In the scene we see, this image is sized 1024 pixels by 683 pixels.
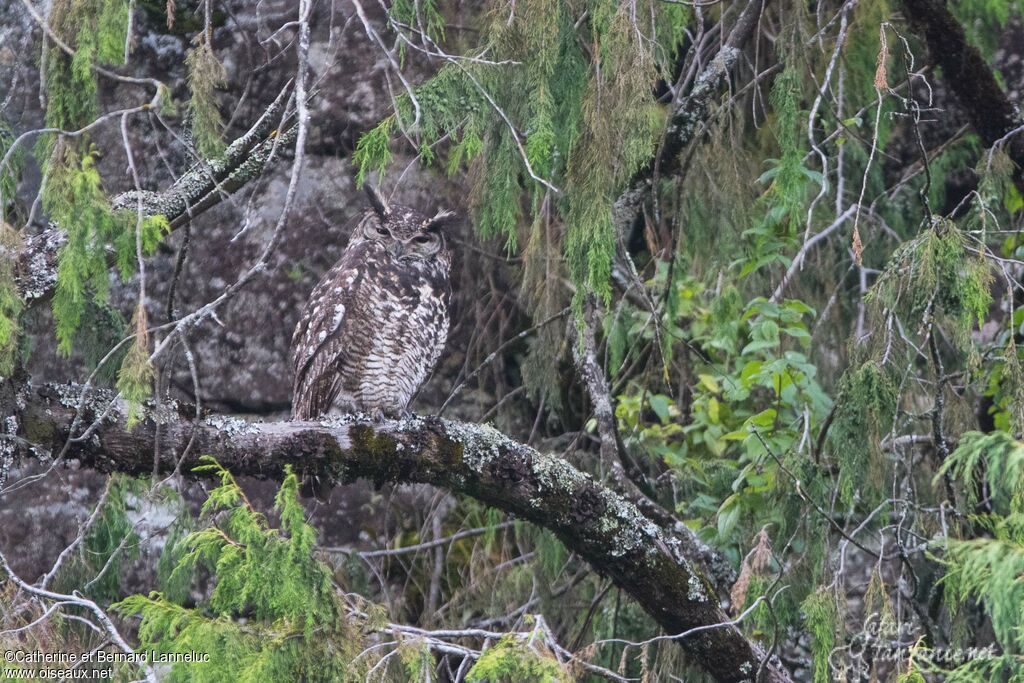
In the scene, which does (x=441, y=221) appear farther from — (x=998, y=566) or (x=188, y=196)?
(x=998, y=566)

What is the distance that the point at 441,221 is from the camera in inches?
157

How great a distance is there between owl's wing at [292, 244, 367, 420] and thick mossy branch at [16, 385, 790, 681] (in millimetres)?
843

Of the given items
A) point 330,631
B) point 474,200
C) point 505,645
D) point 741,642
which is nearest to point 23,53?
point 474,200

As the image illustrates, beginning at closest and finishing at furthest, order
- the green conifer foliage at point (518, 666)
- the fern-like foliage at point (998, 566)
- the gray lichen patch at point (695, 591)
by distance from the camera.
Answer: the fern-like foliage at point (998, 566) < the green conifer foliage at point (518, 666) < the gray lichen patch at point (695, 591)

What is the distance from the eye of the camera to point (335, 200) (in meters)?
4.86

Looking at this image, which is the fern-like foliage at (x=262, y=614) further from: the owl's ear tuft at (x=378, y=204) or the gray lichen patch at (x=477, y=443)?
the owl's ear tuft at (x=378, y=204)

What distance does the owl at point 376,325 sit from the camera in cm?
378

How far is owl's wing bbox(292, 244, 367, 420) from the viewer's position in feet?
12.4

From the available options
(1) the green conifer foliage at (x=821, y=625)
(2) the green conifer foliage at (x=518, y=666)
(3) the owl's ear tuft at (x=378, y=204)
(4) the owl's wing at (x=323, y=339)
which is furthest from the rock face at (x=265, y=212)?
(2) the green conifer foliage at (x=518, y=666)

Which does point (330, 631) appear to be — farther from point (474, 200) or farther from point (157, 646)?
point (474, 200)

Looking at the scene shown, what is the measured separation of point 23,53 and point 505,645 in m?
2.59

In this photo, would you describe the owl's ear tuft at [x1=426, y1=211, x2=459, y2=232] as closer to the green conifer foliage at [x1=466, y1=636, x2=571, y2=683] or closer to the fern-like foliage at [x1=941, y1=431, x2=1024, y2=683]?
the green conifer foliage at [x1=466, y1=636, x2=571, y2=683]

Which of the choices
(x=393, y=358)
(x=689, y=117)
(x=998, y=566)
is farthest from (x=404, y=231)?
(x=998, y=566)

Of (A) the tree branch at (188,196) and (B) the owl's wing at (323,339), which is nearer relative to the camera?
(A) the tree branch at (188,196)
